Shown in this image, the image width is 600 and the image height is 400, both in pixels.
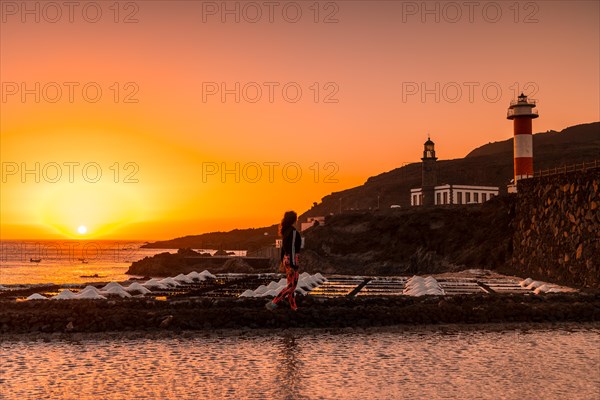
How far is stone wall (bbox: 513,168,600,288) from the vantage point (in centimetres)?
3469

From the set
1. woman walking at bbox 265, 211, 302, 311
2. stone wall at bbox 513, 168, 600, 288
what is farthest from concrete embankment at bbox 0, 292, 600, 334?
stone wall at bbox 513, 168, 600, 288

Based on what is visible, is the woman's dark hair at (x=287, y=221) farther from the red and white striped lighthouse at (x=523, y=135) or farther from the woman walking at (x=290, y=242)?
the red and white striped lighthouse at (x=523, y=135)

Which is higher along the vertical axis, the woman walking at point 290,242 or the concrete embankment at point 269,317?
the woman walking at point 290,242

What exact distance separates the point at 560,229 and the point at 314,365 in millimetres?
31475

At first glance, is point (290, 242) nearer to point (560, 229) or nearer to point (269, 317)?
point (269, 317)

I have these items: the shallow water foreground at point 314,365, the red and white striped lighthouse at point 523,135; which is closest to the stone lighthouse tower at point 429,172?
the red and white striped lighthouse at point 523,135

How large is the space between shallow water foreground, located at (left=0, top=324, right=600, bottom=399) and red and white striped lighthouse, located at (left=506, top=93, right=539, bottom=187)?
5312 centimetres

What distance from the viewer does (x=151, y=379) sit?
35.7 ft

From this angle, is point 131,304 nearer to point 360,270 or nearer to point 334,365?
point 334,365

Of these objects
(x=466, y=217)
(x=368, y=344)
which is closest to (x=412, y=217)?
(x=466, y=217)

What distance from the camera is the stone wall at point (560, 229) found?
34.7 metres

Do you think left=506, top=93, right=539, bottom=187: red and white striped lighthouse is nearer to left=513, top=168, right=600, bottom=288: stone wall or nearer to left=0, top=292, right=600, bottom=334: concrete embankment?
left=513, top=168, right=600, bottom=288: stone wall

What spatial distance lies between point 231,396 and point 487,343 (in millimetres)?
6819

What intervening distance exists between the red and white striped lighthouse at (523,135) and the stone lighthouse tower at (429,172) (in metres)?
25.8
